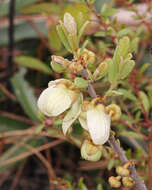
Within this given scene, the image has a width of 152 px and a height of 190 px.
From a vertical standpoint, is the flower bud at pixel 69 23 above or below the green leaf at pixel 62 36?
above

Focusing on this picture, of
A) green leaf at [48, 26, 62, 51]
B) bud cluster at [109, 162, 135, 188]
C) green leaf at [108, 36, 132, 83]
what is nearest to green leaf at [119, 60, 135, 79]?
green leaf at [108, 36, 132, 83]

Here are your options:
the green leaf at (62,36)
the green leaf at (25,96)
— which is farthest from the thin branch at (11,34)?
the green leaf at (62,36)

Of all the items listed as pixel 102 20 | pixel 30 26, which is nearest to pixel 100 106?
pixel 102 20

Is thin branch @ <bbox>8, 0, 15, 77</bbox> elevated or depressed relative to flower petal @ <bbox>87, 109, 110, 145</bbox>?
elevated

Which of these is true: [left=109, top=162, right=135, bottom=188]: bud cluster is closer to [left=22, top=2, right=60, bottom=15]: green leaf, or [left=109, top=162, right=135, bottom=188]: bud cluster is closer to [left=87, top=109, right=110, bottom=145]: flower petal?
[left=87, top=109, right=110, bottom=145]: flower petal

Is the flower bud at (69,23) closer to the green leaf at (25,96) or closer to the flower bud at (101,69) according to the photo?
the flower bud at (101,69)

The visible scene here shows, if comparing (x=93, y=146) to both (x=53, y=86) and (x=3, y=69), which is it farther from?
(x=3, y=69)
